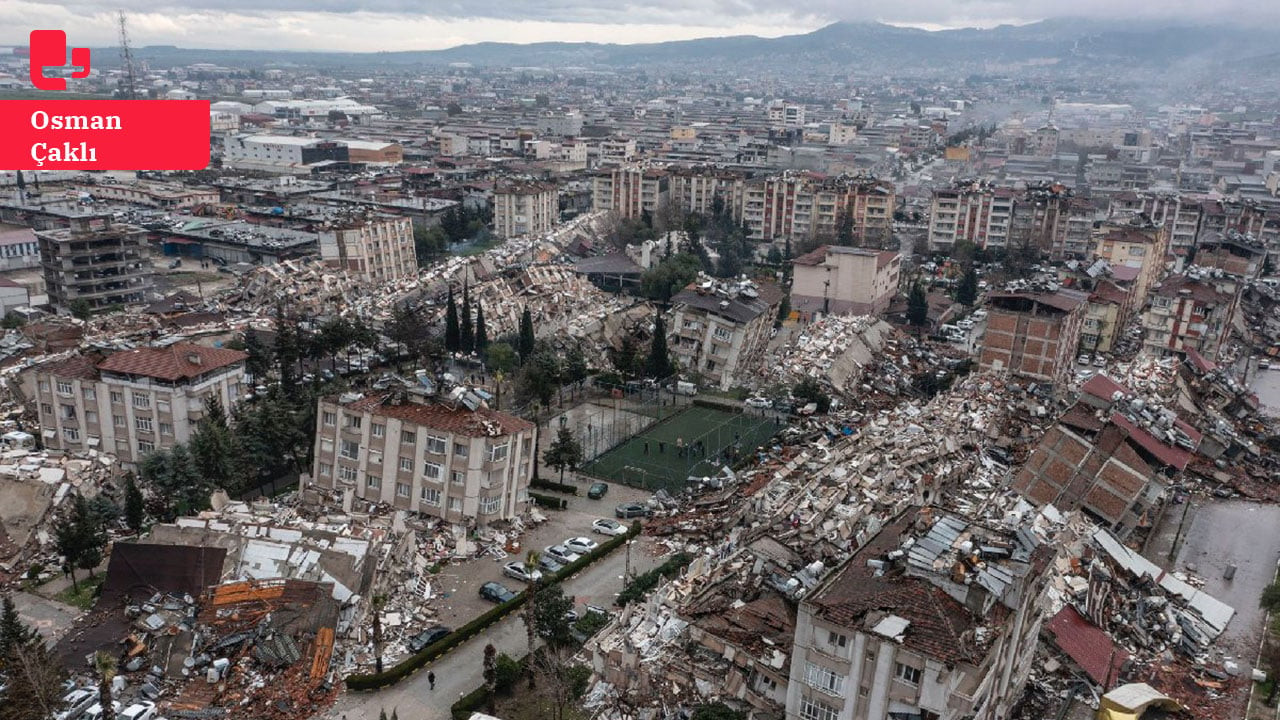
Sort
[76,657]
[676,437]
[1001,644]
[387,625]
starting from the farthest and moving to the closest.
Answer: [676,437] < [387,625] < [76,657] < [1001,644]

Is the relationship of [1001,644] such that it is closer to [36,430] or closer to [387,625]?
[387,625]

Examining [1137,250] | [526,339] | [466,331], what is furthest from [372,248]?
[1137,250]

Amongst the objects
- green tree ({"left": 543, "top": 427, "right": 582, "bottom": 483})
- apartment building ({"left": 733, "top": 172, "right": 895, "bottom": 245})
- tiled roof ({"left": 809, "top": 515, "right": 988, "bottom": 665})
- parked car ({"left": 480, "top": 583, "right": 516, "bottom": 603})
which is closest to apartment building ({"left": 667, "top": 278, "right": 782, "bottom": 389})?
green tree ({"left": 543, "top": 427, "right": 582, "bottom": 483})

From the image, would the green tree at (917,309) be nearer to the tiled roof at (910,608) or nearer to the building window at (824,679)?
the tiled roof at (910,608)

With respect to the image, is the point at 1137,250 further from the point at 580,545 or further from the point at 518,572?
the point at 518,572

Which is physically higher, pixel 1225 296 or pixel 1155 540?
pixel 1225 296

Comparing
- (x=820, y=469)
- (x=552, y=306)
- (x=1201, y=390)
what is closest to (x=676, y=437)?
(x=820, y=469)

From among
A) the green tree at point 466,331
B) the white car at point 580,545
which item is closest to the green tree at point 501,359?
the green tree at point 466,331
